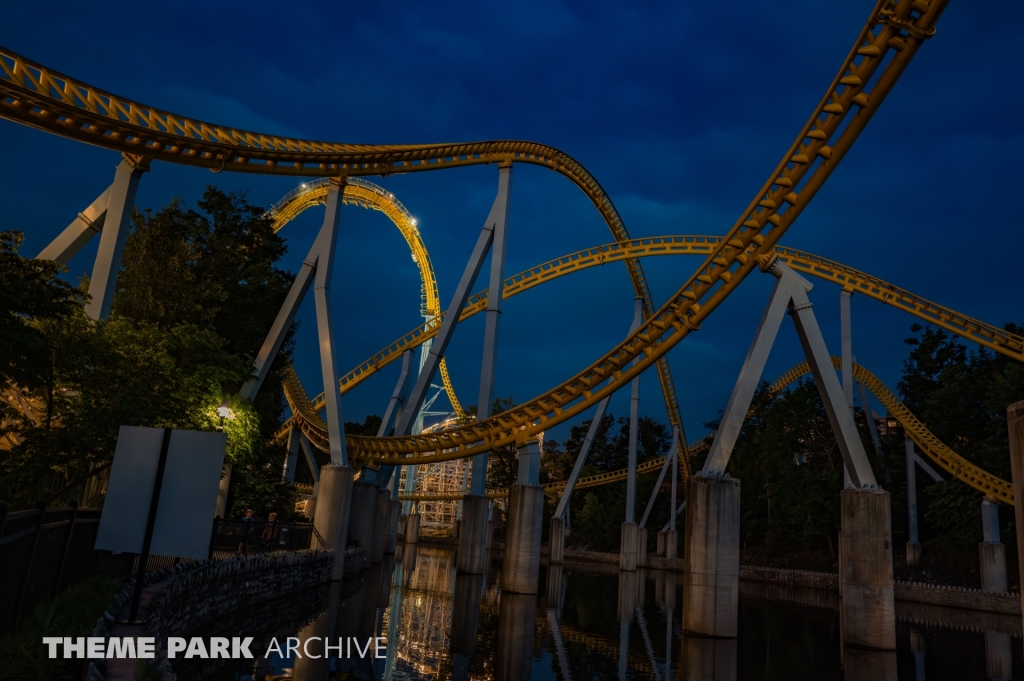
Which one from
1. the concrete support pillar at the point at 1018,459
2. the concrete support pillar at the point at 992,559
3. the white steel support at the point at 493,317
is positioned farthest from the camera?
the concrete support pillar at the point at 992,559

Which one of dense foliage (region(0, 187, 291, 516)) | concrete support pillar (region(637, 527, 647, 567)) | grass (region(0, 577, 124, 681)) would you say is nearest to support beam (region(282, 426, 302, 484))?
dense foliage (region(0, 187, 291, 516))

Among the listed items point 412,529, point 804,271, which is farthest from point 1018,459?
point 412,529

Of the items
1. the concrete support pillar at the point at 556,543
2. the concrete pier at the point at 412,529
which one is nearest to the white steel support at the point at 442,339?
the concrete support pillar at the point at 556,543

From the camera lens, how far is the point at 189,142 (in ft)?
57.0

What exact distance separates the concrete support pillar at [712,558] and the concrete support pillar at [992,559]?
21.0 m

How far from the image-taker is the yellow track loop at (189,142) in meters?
14.4

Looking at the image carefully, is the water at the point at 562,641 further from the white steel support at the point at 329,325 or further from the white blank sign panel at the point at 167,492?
the white steel support at the point at 329,325

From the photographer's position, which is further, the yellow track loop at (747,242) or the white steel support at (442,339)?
the white steel support at (442,339)

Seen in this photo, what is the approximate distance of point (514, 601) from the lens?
64.0ft

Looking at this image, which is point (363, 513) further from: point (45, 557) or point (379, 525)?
point (45, 557)

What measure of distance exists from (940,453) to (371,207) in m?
31.2

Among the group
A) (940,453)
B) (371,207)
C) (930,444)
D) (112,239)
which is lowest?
(940,453)

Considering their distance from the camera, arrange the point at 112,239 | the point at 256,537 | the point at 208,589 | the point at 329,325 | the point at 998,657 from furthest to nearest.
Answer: the point at 329,325
the point at 256,537
the point at 112,239
the point at 998,657
the point at 208,589

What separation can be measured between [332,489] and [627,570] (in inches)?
895
